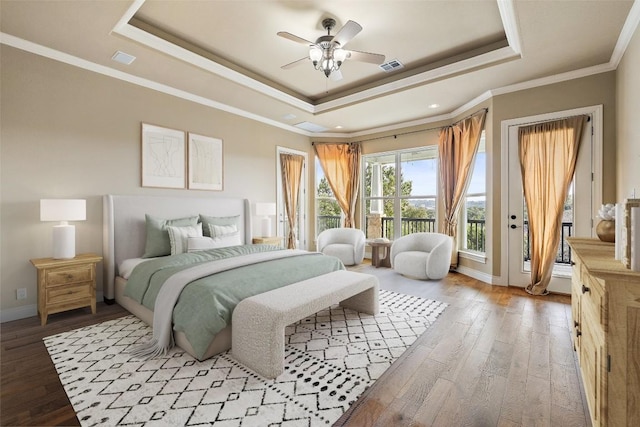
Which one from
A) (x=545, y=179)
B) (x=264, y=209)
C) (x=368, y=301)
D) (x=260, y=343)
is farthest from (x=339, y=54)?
(x=545, y=179)

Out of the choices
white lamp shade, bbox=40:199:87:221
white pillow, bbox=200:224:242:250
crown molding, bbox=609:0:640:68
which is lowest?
white pillow, bbox=200:224:242:250

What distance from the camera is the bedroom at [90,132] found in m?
2.92

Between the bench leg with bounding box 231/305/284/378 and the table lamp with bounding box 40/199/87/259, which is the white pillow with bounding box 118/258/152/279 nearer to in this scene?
the table lamp with bounding box 40/199/87/259

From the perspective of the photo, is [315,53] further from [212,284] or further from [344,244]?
[344,244]

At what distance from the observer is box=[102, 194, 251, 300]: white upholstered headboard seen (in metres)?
3.46

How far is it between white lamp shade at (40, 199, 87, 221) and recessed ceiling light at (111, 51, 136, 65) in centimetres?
166

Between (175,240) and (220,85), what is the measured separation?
7.20 feet

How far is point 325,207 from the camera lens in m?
6.79

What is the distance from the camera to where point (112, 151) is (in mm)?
3643

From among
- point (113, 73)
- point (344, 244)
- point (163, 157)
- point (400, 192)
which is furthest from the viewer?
point (400, 192)

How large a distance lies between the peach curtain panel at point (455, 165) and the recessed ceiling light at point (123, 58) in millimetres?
4752

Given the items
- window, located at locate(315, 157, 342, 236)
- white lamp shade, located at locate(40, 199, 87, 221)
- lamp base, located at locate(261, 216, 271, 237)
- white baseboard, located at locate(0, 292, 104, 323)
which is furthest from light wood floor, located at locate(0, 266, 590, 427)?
window, located at locate(315, 157, 342, 236)

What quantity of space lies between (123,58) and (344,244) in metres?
4.44

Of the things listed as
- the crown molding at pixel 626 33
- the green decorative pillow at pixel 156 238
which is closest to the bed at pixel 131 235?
the green decorative pillow at pixel 156 238
